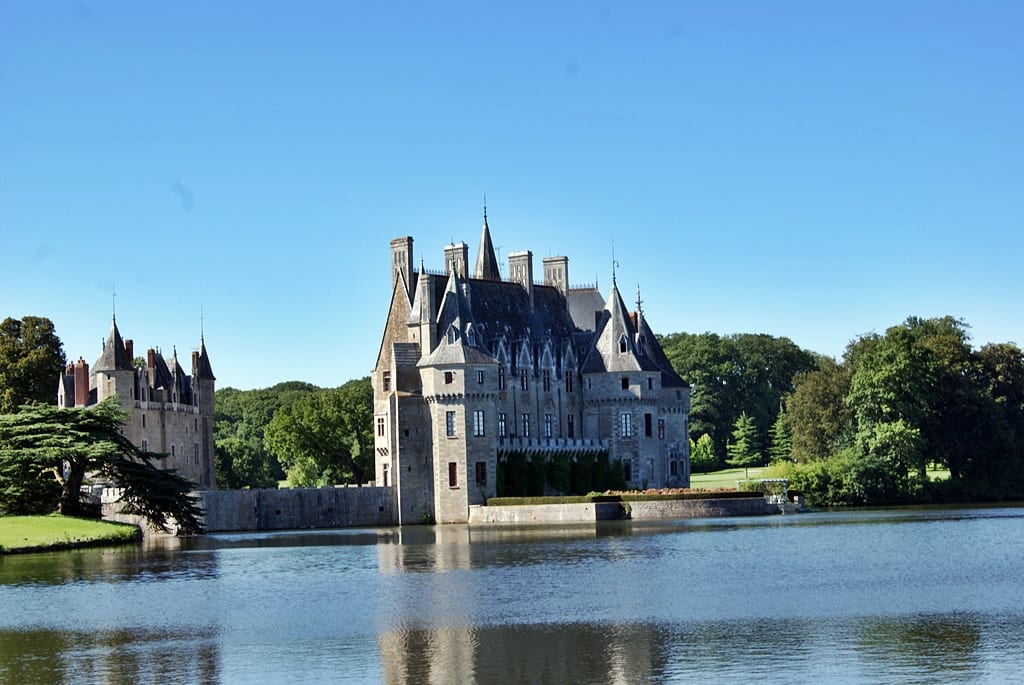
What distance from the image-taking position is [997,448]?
270 feet

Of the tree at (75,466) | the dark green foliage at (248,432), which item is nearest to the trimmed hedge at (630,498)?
the tree at (75,466)

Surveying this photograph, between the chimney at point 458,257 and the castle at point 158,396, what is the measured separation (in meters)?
14.4

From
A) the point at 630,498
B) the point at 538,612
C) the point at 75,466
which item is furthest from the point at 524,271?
the point at 538,612

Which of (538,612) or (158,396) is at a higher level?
(158,396)

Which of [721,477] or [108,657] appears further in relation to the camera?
[721,477]

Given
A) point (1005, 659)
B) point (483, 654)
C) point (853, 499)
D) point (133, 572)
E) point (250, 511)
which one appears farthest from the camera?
point (853, 499)

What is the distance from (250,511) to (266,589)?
3109 cm

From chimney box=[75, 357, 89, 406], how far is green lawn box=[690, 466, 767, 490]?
121 feet

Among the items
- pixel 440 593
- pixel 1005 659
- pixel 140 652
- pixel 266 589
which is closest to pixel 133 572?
pixel 266 589

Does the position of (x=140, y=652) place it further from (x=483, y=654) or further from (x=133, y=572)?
(x=133, y=572)

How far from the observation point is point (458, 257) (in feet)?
255

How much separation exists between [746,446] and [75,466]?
62367mm

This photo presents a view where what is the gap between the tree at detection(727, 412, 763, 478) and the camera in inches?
4306

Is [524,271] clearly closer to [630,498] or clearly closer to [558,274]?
[558,274]
